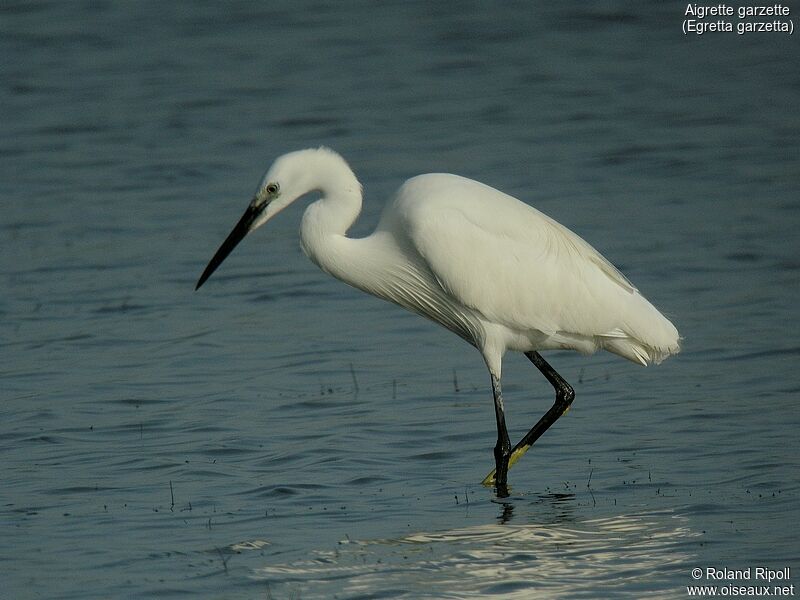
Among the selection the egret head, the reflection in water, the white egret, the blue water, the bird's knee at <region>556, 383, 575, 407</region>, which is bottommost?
the blue water

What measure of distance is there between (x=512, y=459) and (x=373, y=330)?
2.82 m

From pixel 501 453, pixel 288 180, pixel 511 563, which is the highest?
pixel 288 180

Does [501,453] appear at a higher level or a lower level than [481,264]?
lower

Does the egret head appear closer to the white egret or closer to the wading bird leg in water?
the white egret

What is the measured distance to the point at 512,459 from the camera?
7434mm

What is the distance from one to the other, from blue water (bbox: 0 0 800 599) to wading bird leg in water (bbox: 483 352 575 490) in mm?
121

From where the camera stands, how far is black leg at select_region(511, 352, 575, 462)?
7.56 m

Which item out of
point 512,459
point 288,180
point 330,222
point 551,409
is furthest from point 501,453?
point 288,180

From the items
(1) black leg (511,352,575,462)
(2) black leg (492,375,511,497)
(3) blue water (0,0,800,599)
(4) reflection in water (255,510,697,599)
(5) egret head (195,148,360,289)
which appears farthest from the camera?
(1) black leg (511,352,575,462)

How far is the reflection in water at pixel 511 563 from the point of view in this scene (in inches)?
229

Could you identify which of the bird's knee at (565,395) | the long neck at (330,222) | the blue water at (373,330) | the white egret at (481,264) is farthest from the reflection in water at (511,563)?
the long neck at (330,222)

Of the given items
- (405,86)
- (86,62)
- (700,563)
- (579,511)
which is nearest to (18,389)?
(579,511)

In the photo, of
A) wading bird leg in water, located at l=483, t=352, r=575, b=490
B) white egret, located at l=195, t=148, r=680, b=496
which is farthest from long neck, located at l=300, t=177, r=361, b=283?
wading bird leg in water, located at l=483, t=352, r=575, b=490

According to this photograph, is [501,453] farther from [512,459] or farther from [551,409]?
[551,409]
